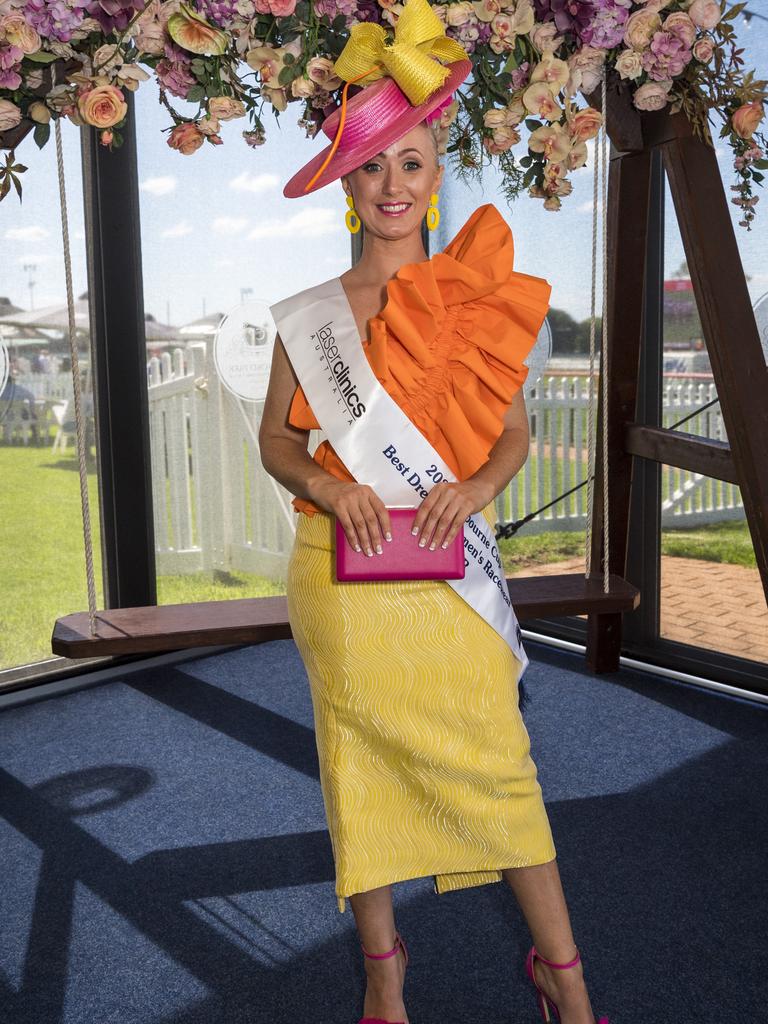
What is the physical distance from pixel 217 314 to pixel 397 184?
215 cm

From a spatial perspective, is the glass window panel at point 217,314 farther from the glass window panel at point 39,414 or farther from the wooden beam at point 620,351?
the wooden beam at point 620,351

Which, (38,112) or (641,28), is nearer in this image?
(38,112)

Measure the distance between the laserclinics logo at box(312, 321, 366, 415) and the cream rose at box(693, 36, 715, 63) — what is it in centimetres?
100

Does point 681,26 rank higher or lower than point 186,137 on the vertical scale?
higher

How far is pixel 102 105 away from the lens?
1572mm

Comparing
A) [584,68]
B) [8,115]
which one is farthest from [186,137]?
[584,68]

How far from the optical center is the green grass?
10.1 ft

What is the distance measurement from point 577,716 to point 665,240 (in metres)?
1.48

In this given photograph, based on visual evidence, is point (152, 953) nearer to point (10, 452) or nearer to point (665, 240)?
point (10, 452)

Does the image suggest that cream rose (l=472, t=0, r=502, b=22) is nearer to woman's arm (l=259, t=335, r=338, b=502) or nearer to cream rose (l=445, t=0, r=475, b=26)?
cream rose (l=445, t=0, r=475, b=26)

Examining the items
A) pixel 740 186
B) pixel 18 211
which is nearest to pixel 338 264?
pixel 18 211

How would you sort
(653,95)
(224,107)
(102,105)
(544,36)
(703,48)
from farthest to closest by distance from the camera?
1. (653,95)
2. (703,48)
3. (544,36)
4. (224,107)
5. (102,105)

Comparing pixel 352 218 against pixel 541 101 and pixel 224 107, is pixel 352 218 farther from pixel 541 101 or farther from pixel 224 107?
pixel 541 101

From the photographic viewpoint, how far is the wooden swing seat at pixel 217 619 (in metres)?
1.75
